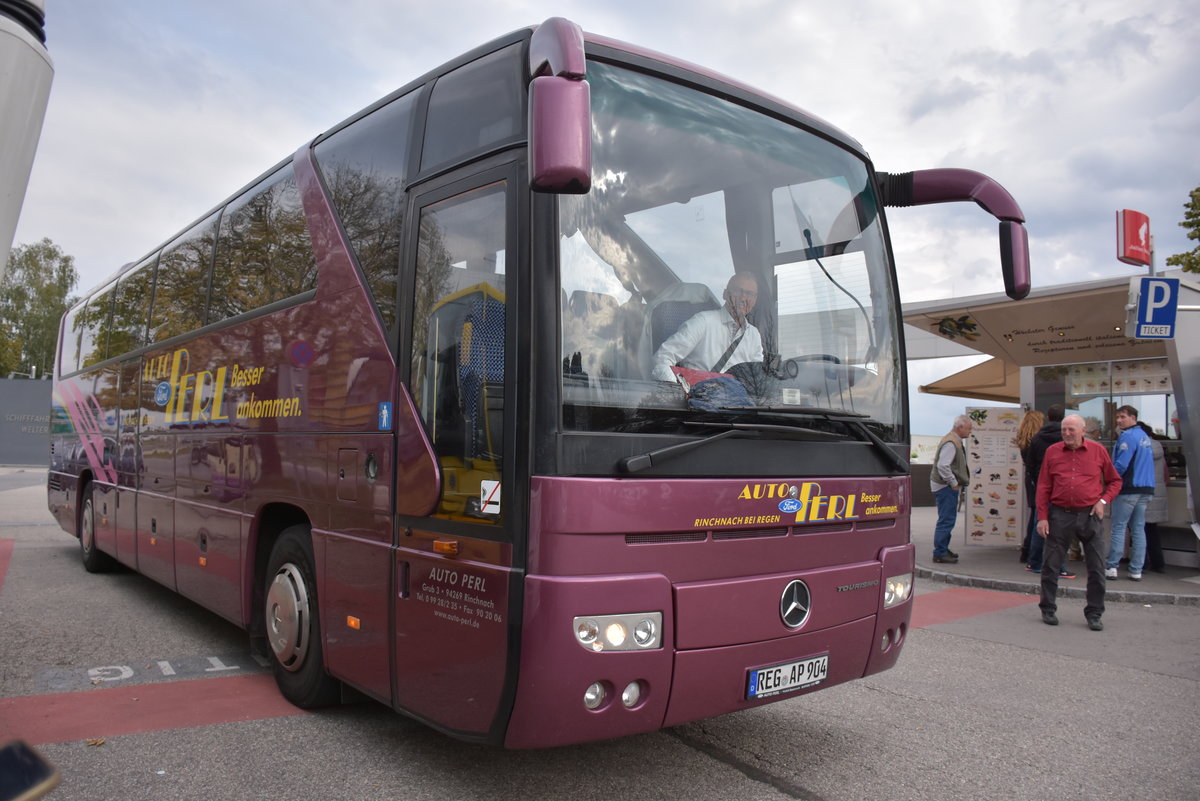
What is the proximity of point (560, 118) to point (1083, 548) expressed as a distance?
6.87 m

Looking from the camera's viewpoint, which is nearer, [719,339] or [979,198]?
[719,339]

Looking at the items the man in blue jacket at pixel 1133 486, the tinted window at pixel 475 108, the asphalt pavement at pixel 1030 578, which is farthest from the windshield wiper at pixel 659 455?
the man in blue jacket at pixel 1133 486

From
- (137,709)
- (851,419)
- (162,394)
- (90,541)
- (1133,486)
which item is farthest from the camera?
(1133,486)

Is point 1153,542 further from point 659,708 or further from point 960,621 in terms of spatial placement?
point 659,708

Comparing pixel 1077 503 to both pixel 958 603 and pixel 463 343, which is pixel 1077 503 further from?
pixel 463 343

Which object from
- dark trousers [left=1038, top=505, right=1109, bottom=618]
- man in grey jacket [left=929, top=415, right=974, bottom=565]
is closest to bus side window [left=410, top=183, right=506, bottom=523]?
dark trousers [left=1038, top=505, right=1109, bottom=618]

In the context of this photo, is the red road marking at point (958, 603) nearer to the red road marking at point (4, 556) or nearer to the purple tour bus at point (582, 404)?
the purple tour bus at point (582, 404)

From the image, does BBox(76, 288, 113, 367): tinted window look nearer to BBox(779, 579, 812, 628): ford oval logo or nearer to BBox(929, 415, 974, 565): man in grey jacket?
BBox(779, 579, 812, 628): ford oval logo

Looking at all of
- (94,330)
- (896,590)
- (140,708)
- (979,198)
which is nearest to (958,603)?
(896,590)

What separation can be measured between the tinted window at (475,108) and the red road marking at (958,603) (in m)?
6.26

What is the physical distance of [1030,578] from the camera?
35.1ft

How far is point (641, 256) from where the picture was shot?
3.69m

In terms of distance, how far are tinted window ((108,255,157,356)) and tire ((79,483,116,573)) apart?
5.77ft

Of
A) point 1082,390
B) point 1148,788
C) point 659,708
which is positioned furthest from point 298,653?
point 1082,390
